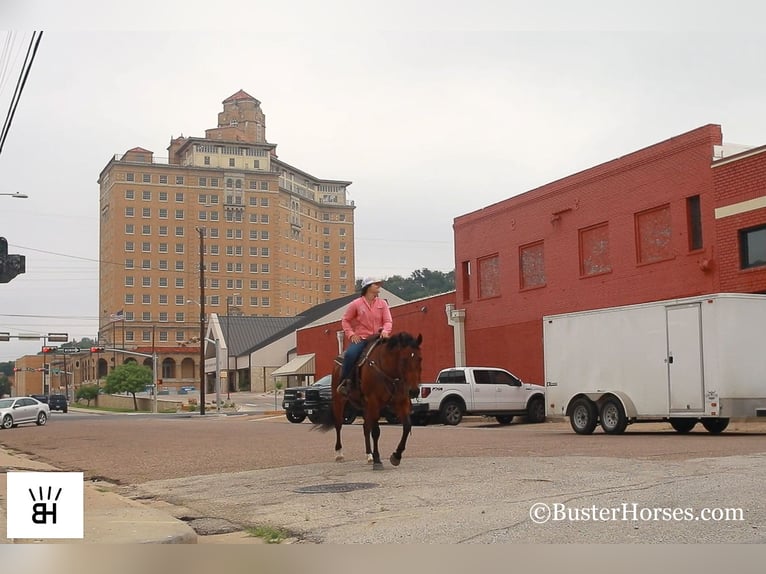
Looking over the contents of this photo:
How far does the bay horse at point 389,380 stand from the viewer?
10273 mm

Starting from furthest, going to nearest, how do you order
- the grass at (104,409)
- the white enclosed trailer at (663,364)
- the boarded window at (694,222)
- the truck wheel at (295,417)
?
the grass at (104,409)
the truck wheel at (295,417)
the boarded window at (694,222)
the white enclosed trailer at (663,364)

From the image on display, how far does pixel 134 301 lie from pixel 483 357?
26.6 meters

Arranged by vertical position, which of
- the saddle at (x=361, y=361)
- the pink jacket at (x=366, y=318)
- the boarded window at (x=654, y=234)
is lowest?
the saddle at (x=361, y=361)

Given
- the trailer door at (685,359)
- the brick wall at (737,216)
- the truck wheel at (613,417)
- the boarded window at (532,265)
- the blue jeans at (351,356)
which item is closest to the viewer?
the blue jeans at (351,356)

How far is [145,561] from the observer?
6.49 metres

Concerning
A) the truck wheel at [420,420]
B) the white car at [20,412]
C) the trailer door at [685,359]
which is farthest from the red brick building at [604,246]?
the white car at [20,412]

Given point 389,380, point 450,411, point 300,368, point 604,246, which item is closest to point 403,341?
point 389,380

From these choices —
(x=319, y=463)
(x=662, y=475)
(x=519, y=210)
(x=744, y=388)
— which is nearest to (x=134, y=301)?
(x=319, y=463)

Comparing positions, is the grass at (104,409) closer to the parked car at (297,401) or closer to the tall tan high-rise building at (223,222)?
the parked car at (297,401)

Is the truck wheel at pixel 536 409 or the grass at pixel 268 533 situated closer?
the grass at pixel 268 533

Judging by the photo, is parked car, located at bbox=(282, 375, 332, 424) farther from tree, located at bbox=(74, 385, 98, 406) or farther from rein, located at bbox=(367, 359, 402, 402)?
tree, located at bbox=(74, 385, 98, 406)

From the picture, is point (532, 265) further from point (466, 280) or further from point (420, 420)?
point (420, 420)

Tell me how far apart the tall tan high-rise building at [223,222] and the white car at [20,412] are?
2711 cm

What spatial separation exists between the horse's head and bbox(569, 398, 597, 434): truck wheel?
32.8 ft
